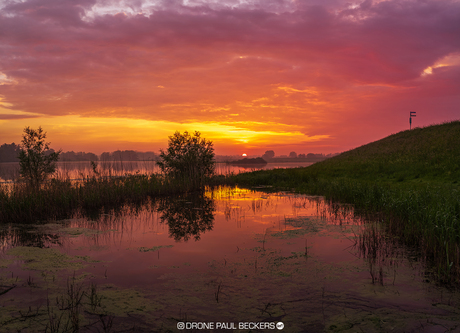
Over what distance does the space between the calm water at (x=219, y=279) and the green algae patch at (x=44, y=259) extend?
0.09ft

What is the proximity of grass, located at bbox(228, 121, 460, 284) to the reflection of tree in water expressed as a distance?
23.1ft

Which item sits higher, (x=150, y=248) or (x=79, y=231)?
(x=79, y=231)

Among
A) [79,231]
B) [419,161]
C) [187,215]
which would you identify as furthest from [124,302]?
[419,161]

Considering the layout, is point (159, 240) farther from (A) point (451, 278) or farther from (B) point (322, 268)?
(A) point (451, 278)

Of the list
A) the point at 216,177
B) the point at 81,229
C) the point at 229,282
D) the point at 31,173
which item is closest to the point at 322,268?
the point at 229,282

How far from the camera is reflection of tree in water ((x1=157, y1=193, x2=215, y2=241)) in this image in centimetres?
1085

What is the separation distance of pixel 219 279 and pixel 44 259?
4975 mm

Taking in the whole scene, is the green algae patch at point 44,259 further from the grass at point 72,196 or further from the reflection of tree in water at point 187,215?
the grass at point 72,196

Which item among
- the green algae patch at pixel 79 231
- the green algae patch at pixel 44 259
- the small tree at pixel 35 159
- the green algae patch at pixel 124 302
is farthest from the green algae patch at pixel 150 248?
the small tree at pixel 35 159

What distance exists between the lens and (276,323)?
4.69m

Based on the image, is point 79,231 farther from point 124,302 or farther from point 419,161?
point 419,161

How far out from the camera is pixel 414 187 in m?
18.0

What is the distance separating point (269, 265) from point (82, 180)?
15583 millimetres

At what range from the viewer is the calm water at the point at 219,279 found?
4801mm
